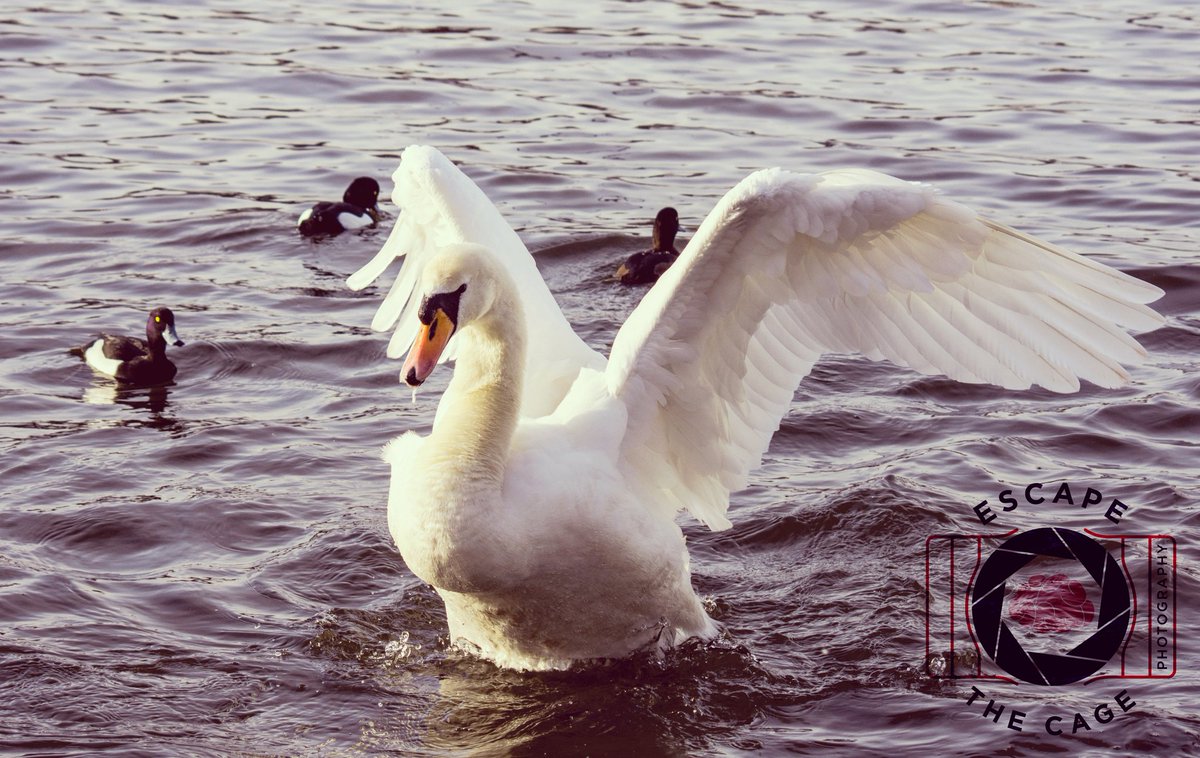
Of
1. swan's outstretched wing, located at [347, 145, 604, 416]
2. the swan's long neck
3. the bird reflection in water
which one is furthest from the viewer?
the bird reflection in water

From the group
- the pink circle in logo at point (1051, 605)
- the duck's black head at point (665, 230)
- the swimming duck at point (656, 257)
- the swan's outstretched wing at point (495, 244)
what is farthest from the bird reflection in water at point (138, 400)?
the pink circle in logo at point (1051, 605)

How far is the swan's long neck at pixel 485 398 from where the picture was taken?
6582 millimetres

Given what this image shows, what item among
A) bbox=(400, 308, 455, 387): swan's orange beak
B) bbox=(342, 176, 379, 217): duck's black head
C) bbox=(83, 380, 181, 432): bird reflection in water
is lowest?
bbox=(83, 380, 181, 432): bird reflection in water

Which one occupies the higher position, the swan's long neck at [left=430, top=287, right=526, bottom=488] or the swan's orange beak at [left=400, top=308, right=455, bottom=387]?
the swan's orange beak at [left=400, top=308, right=455, bottom=387]

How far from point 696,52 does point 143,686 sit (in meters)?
14.3

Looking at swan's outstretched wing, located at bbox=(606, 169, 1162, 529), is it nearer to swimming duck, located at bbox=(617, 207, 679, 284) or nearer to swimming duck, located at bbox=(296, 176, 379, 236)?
swimming duck, located at bbox=(617, 207, 679, 284)

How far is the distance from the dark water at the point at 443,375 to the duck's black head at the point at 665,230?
0.60 m

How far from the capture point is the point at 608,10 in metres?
22.4

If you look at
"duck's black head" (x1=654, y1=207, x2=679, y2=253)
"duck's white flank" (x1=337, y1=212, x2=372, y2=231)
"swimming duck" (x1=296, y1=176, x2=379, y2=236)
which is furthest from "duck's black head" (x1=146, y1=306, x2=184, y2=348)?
"duck's black head" (x1=654, y1=207, x2=679, y2=253)

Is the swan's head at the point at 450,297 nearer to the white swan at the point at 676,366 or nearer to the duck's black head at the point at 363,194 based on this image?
the white swan at the point at 676,366

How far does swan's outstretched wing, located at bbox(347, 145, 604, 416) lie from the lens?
25.7 ft

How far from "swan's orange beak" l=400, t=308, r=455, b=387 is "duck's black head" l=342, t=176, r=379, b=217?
857cm

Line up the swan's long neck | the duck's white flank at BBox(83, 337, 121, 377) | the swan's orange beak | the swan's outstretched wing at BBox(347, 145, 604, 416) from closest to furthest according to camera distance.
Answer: the swan's orange beak → the swan's long neck → the swan's outstretched wing at BBox(347, 145, 604, 416) → the duck's white flank at BBox(83, 337, 121, 377)

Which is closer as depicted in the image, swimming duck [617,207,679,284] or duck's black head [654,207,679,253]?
swimming duck [617,207,679,284]
